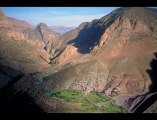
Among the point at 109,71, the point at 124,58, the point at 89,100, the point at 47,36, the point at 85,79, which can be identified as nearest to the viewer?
the point at 89,100

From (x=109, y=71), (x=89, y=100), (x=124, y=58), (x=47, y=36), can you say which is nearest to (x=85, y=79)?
(x=89, y=100)

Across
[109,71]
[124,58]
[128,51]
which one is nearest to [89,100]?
[109,71]

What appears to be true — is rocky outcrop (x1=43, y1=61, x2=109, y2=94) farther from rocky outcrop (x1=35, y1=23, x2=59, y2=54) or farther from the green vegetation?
rocky outcrop (x1=35, y1=23, x2=59, y2=54)

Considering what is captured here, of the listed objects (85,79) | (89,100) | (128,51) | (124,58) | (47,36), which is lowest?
(89,100)

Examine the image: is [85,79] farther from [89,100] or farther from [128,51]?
[128,51]

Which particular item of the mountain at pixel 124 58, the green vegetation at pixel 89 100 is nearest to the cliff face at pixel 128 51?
the mountain at pixel 124 58

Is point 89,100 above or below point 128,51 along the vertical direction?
below

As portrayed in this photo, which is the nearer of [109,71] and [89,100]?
[89,100]

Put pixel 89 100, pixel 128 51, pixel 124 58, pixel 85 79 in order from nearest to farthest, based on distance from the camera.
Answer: pixel 89 100, pixel 85 79, pixel 124 58, pixel 128 51

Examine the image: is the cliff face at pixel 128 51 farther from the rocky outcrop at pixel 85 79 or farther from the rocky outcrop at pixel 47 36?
the rocky outcrop at pixel 47 36

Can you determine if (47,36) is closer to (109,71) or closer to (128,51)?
(128,51)
